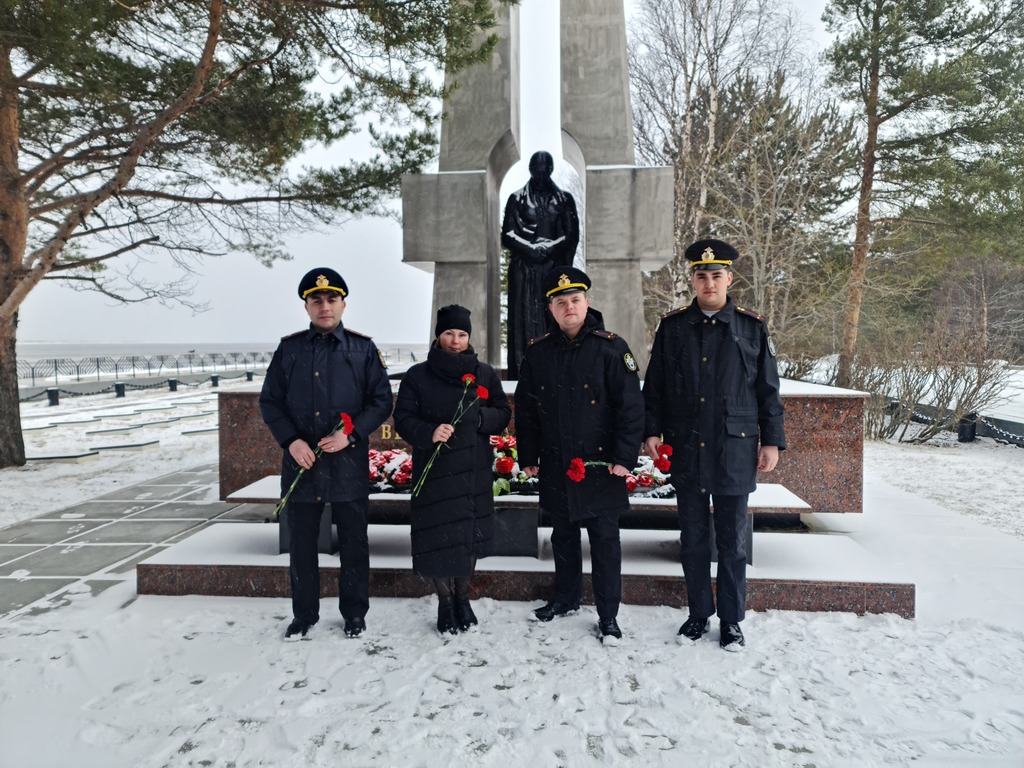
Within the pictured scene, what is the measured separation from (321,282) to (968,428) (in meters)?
13.3

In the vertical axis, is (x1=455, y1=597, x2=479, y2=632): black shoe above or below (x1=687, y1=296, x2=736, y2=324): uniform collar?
below

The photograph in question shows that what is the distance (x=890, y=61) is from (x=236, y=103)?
15.8 m

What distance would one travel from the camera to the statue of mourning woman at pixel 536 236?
5875 millimetres

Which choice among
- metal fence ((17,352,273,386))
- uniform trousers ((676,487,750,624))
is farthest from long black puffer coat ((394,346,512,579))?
metal fence ((17,352,273,386))

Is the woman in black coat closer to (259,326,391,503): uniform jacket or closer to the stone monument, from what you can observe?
(259,326,391,503): uniform jacket

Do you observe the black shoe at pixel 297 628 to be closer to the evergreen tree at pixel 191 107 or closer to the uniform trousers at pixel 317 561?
the uniform trousers at pixel 317 561

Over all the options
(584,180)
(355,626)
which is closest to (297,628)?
(355,626)

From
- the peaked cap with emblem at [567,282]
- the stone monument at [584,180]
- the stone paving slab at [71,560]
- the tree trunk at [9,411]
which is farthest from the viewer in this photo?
the tree trunk at [9,411]

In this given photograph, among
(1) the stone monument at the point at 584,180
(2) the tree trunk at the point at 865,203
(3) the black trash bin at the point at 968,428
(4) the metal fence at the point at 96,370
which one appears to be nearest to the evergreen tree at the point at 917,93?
(2) the tree trunk at the point at 865,203

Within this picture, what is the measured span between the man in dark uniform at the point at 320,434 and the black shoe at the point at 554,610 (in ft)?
3.10

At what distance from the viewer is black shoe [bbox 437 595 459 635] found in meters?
3.26

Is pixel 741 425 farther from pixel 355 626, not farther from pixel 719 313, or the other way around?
pixel 355 626

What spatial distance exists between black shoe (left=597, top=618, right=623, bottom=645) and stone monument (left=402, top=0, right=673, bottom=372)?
12.1 ft

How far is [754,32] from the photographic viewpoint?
52.7 feet
